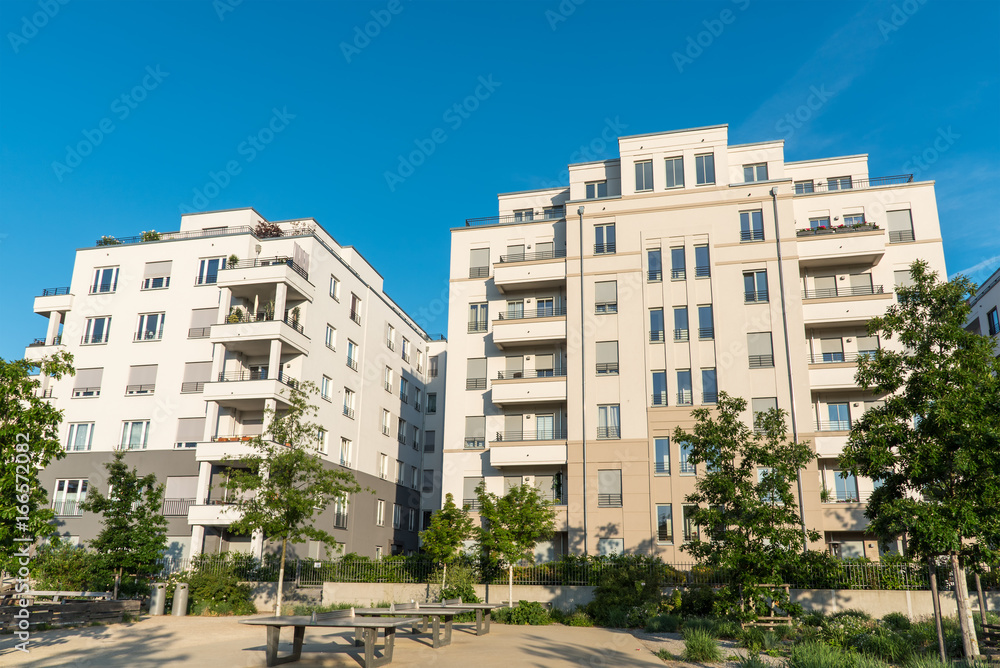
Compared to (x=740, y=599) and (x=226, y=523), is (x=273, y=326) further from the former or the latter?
(x=740, y=599)

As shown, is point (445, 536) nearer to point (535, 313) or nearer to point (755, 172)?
point (535, 313)

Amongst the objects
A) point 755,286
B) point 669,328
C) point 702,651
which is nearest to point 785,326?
point 755,286

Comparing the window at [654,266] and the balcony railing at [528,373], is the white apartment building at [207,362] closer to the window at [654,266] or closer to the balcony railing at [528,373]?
the balcony railing at [528,373]

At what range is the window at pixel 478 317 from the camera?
135 feet

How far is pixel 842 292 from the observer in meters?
37.0

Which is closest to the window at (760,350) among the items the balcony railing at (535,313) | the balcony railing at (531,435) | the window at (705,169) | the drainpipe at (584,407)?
the drainpipe at (584,407)

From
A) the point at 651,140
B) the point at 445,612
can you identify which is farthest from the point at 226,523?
the point at 651,140

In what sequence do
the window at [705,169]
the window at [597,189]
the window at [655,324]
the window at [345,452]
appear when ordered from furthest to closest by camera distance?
the window at [345,452], the window at [597,189], the window at [705,169], the window at [655,324]

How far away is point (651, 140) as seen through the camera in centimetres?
3941

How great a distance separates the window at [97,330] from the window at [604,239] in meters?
28.2

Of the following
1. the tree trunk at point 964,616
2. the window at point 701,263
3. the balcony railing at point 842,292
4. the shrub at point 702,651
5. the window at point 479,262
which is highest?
the window at point 479,262

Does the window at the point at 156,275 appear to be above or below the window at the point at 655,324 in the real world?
above

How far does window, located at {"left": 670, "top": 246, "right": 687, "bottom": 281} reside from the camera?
37338 mm

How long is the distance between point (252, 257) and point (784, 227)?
28.6 meters
